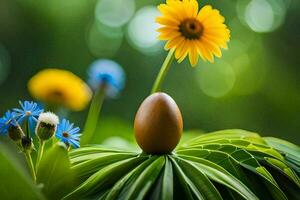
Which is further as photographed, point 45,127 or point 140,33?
point 140,33

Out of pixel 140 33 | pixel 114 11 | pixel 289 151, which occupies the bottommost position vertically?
pixel 289 151

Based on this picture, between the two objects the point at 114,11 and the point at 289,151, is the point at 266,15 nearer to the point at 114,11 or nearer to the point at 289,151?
the point at 114,11

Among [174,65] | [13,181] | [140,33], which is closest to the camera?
[13,181]

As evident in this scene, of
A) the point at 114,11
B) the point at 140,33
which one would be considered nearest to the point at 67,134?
the point at 140,33

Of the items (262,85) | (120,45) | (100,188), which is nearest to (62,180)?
(100,188)

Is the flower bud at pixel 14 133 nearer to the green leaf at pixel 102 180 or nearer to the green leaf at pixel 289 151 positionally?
the green leaf at pixel 102 180

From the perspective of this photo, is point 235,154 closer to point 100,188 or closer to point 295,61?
point 100,188
